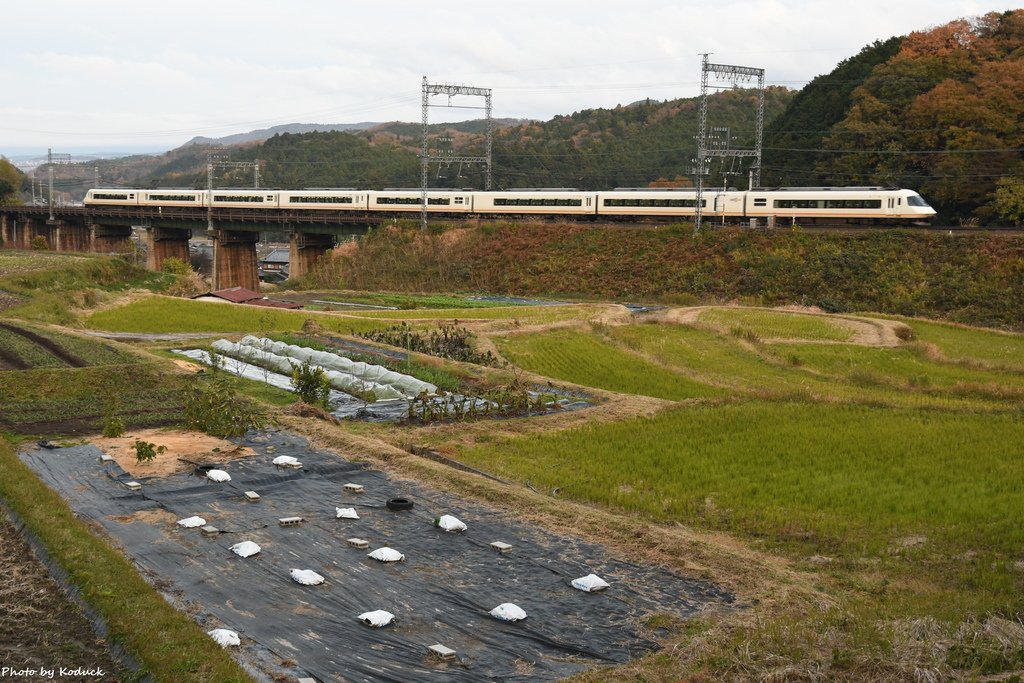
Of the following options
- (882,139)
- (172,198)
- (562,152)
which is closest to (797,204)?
(882,139)

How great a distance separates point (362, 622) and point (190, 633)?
1597 mm

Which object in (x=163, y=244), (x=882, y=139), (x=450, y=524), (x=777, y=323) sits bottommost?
(x=450, y=524)

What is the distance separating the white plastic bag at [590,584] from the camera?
10102 mm

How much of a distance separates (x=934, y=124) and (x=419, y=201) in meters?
28.4

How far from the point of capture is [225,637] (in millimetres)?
8617

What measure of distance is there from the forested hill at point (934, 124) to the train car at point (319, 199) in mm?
27373

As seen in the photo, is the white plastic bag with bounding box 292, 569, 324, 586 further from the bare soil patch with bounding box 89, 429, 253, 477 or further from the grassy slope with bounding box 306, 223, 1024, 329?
the grassy slope with bounding box 306, 223, 1024, 329

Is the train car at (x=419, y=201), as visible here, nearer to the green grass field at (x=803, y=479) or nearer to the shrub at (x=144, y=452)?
the green grass field at (x=803, y=479)

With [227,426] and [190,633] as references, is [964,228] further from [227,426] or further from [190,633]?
[190,633]

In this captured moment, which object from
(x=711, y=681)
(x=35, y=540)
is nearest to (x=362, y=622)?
(x=711, y=681)

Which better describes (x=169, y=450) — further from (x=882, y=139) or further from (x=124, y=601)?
(x=882, y=139)

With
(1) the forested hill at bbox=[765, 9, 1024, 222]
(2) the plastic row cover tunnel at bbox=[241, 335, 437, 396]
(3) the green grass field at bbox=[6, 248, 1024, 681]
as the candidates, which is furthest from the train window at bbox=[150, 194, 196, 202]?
(3) the green grass field at bbox=[6, 248, 1024, 681]

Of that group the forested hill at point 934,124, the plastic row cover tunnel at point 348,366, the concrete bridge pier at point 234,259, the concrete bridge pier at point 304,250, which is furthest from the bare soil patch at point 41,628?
the concrete bridge pier at point 234,259

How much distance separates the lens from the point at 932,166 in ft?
164
